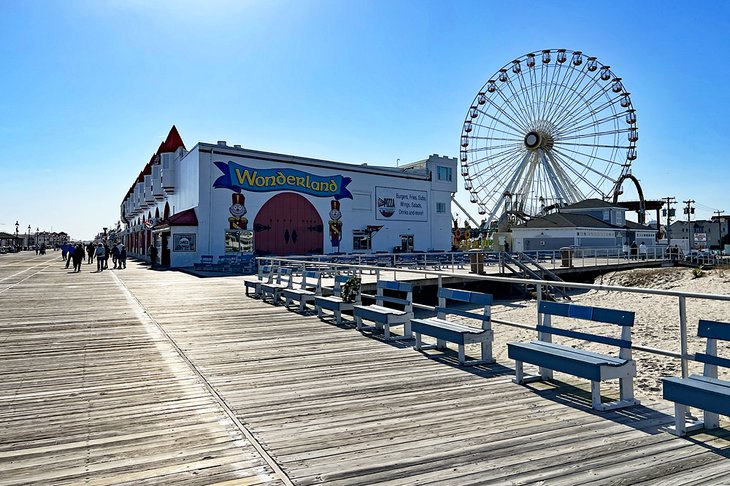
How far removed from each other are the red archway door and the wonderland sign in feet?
2.45

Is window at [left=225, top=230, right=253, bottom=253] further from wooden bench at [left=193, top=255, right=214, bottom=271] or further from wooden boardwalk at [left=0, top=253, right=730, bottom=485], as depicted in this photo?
wooden boardwalk at [left=0, top=253, right=730, bottom=485]

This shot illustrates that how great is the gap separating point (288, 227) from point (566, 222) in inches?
1005

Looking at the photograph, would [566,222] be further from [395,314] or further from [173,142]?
[395,314]

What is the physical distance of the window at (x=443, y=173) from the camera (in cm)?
4488

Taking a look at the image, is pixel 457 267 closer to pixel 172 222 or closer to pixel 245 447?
pixel 172 222

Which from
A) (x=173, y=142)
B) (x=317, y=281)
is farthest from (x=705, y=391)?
(x=173, y=142)

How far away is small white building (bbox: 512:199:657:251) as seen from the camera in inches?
1824

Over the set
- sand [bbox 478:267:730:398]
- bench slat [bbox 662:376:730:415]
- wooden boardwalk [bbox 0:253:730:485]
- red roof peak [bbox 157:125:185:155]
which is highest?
red roof peak [bbox 157:125:185:155]

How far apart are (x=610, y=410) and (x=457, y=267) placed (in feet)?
83.4

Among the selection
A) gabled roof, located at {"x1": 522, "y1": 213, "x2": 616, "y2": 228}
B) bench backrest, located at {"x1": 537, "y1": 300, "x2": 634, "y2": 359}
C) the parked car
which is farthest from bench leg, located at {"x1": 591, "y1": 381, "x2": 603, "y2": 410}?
gabled roof, located at {"x1": 522, "y1": 213, "x2": 616, "y2": 228}

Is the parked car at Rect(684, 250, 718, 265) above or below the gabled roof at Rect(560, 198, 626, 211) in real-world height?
below

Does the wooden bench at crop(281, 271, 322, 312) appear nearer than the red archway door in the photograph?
Yes

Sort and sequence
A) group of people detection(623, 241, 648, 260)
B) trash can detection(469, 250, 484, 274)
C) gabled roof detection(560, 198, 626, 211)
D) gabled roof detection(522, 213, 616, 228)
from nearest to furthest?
1. trash can detection(469, 250, 484, 274)
2. group of people detection(623, 241, 648, 260)
3. gabled roof detection(522, 213, 616, 228)
4. gabled roof detection(560, 198, 626, 211)

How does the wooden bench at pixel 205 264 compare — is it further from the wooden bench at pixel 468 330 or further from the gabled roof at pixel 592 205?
the gabled roof at pixel 592 205
